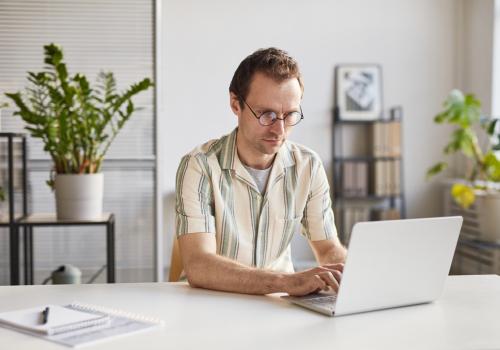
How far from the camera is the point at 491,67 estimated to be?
5.57 metres

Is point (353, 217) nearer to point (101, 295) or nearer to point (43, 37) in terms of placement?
point (43, 37)

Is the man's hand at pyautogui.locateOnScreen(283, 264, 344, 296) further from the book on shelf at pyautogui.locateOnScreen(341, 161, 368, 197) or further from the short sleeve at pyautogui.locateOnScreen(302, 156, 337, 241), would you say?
the book on shelf at pyautogui.locateOnScreen(341, 161, 368, 197)

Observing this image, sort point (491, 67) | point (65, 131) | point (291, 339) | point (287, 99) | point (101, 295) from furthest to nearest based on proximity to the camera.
→ 1. point (491, 67)
2. point (65, 131)
3. point (287, 99)
4. point (101, 295)
5. point (291, 339)

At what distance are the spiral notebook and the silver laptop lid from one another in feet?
1.48

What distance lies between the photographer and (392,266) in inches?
65.2

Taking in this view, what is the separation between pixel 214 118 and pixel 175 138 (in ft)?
1.18

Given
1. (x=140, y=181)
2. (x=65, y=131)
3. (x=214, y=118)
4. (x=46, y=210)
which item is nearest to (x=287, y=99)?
(x=65, y=131)

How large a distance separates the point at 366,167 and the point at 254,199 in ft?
12.2

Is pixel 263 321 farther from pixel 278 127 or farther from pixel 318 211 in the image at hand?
pixel 318 211

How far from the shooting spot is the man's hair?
7.13 feet

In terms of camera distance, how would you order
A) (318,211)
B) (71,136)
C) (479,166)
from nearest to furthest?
(318,211)
(71,136)
(479,166)

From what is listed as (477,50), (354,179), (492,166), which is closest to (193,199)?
(492,166)

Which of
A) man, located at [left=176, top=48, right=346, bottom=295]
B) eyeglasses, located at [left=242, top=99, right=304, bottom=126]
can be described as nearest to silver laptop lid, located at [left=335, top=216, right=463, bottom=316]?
man, located at [left=176, top=48, right=346, bottom=295]

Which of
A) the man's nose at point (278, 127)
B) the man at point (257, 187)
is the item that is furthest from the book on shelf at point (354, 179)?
the man's nose at point (278, 127)
